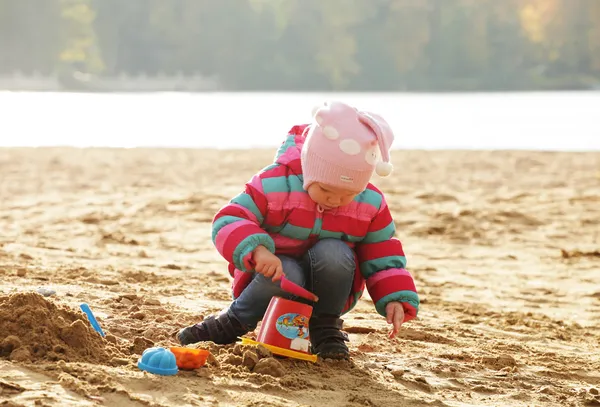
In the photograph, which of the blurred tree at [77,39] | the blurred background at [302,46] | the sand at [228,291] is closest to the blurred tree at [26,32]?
the blurred background at [302,46]

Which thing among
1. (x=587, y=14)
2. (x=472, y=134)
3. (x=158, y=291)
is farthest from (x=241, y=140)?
(x=587, y=14)

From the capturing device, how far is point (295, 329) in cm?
271

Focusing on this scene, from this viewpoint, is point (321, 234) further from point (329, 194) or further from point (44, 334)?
point (44, 334)

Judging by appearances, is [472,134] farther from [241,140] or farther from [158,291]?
[158,291]

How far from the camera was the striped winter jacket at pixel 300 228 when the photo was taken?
2.71 meters

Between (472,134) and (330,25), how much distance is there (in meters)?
43.3

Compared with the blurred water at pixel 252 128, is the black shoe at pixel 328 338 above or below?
below

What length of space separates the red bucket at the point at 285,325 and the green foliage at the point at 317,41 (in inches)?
1871

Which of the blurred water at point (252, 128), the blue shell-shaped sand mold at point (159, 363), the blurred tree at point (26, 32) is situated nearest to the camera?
the blue shell-shaped sand mold at point (159, 363)

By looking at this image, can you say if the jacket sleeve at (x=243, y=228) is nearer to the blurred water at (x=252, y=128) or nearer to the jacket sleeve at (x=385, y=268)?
the jacket sleeve at (x=385, y=268)

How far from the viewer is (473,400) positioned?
2604 millimetres

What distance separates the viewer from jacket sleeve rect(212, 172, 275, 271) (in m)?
2.66

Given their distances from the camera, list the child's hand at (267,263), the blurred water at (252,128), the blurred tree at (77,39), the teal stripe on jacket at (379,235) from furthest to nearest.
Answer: the blurred tree at (77,39)
the blurred water at (252,128)
the teal stripe on jacket at (379,235)
the child's hand at (267,263)

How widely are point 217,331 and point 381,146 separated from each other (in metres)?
0.77
